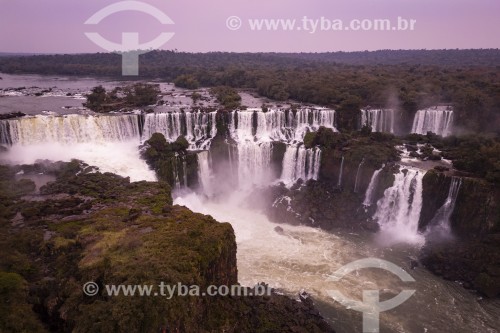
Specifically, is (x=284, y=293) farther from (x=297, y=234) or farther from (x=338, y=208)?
(x=338, y=208)

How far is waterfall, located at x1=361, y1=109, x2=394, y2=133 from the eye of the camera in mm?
38188

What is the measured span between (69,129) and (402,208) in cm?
2641

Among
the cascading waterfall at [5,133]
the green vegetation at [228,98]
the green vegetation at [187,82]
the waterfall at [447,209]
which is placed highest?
the green vegetation at [187,82]

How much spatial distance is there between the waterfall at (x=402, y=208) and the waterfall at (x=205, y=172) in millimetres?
13274

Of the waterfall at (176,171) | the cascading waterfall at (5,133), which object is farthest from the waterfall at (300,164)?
the cascading waterfall at (5,133)

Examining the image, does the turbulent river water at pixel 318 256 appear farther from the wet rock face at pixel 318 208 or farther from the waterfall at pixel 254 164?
the wet rock face at pixel 318 208

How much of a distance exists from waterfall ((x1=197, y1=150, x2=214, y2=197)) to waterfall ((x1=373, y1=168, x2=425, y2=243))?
43.5ft

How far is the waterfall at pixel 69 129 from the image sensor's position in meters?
29.6

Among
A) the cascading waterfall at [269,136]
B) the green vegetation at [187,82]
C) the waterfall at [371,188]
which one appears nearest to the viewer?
the waterfall at [371,188]

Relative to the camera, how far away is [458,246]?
23.9 meters

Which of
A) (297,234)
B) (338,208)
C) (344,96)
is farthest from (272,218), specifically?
(344,96)

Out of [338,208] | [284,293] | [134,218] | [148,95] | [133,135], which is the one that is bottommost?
[284,293]

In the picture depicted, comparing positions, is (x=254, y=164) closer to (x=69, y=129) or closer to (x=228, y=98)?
(x=228, y=98)

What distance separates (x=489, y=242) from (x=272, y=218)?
45.5ft
